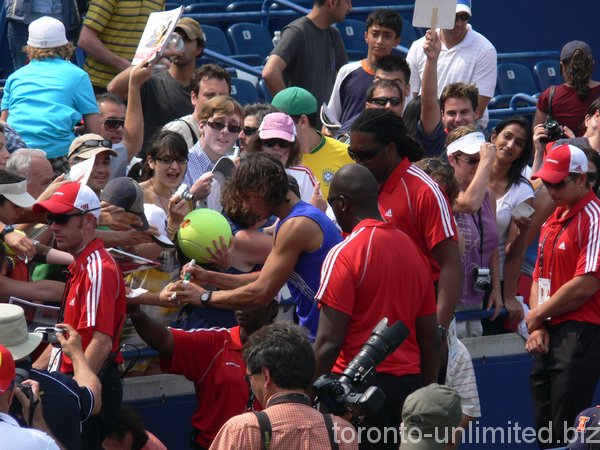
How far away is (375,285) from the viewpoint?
5.20 m

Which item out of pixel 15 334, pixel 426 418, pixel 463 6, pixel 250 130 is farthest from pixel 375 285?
pixel 463 6

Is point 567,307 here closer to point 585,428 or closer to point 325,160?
point 585,428

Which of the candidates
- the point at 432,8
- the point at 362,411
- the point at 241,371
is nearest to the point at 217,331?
the point at 241,371

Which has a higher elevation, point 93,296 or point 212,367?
point 93,296

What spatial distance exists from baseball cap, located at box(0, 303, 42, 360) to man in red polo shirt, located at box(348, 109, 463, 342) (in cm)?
187

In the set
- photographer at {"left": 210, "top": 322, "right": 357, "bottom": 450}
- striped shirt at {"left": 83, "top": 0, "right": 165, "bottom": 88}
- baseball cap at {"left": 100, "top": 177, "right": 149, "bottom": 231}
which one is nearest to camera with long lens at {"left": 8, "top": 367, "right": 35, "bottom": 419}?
photographer at {"left": 210, "top": 322, "right": 357, "bottom": 450}

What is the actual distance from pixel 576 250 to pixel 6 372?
366 cm

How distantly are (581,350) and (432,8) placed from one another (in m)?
2.64

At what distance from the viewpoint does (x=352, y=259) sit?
204 inches

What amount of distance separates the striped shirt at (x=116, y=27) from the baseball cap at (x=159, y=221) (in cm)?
299

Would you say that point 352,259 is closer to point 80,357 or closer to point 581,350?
point 80,357

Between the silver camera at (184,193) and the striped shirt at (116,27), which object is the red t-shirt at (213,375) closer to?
the silver camera at (184,193)

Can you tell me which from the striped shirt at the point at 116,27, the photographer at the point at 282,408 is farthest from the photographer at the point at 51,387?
the striped shirt at the point at 116,27

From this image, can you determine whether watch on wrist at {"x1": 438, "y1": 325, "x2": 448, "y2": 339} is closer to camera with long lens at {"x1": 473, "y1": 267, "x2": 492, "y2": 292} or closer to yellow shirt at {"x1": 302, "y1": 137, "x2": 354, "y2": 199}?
camera with long lens at {"x1": 473, "y1": 267, "x2": 492, "y2": 292}
